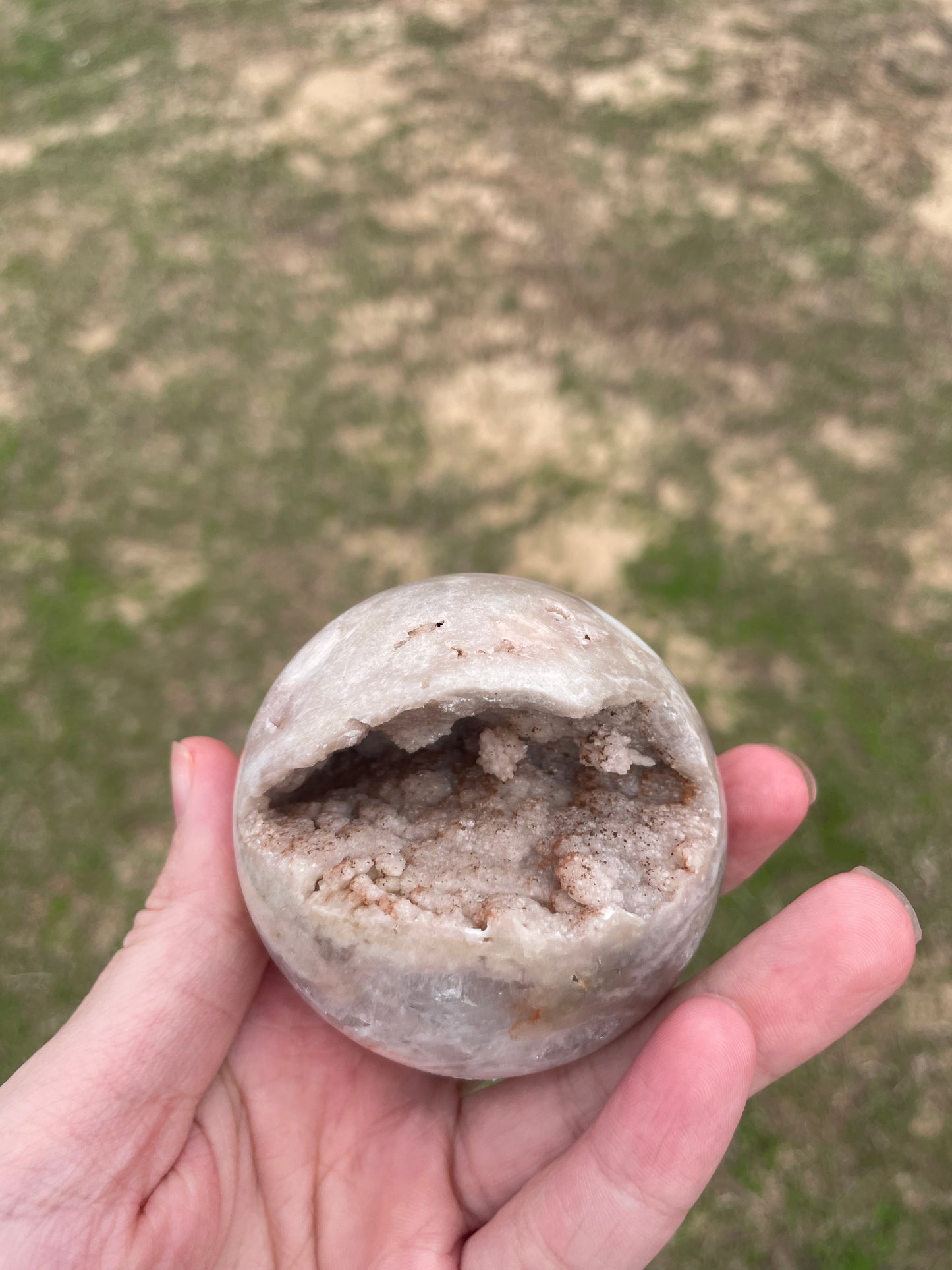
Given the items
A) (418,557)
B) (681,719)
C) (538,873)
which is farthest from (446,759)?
(418,557)

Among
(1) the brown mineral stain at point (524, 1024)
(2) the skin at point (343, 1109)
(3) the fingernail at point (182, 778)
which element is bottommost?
(2) the skin at point (343, 1109)

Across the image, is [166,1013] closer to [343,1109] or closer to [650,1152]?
[343,1109]

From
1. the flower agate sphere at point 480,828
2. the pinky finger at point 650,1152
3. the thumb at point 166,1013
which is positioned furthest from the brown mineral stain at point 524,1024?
the thumb at point 166,1013

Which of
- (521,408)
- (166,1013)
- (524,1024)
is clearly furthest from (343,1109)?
(521,408)

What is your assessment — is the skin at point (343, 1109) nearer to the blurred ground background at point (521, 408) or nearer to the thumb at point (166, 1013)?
the thumb at point (166, 1013)

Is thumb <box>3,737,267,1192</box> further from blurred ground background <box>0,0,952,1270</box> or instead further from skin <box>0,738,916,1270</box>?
blurred ground background <box>0,0,952,1270</box>

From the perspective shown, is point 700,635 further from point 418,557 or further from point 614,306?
point 614,306

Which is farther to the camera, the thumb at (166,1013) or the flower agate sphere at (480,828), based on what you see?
the thumb at (166,1013)

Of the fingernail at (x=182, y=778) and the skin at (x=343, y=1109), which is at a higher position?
the fingernail at (x=182, y=778)
